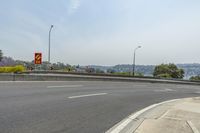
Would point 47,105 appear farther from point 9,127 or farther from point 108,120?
point 9,127

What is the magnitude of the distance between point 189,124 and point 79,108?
13.1 ft

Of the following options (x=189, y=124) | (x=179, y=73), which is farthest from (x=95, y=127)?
(x=179, y=73)

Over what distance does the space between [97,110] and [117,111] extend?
0.78m

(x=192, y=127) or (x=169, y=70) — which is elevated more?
(x=169, y=70)

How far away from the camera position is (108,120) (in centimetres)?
1019

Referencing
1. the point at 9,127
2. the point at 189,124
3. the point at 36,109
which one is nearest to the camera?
the point at 9,127

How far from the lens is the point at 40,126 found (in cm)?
830

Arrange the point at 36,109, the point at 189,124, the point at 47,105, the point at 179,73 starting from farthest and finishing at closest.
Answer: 1. the point at 179,73
2. the point at 47,105
3. the point at 36,109
4. the point at 189,124

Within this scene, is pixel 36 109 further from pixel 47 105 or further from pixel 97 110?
pixel 97 110

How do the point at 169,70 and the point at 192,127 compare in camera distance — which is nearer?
the point at 192,127

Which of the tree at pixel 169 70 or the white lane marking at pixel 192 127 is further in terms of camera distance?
the tree at pixel 169 70

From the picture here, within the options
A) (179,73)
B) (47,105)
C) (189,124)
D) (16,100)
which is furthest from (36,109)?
(179,73)

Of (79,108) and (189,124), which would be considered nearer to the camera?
(189,124)

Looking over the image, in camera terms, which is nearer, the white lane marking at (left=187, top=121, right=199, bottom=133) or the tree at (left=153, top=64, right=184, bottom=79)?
the white lane marking at (left=187, top=121, right=199, bottom=133)
